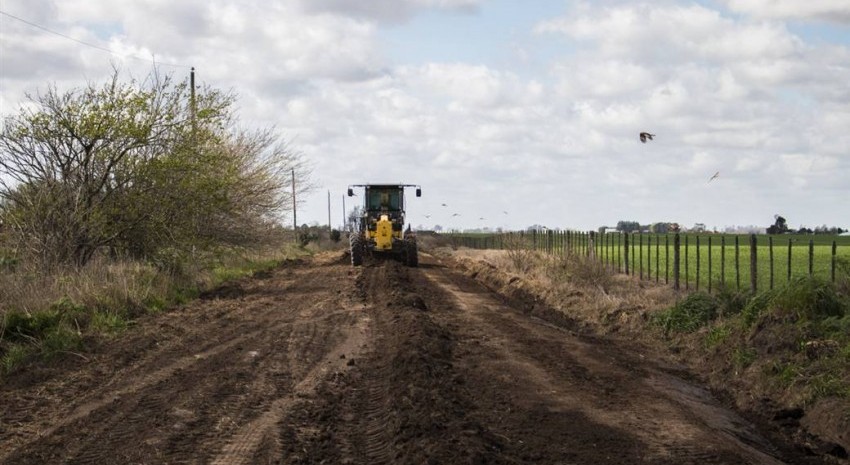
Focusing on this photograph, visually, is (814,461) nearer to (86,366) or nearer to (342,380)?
(342,380)

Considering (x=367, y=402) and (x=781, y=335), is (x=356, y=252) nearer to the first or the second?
(x=781, y=335)

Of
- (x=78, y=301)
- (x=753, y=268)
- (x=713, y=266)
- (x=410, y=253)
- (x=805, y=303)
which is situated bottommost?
(x=713, y=266)

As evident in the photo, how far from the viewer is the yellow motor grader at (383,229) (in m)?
35.8

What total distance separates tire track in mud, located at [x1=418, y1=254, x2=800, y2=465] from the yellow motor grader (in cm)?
2032

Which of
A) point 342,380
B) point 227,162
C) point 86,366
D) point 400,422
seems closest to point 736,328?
point 342,380

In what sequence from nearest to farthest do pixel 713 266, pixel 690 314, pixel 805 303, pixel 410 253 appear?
pixel 805 303 < pixel 690 314 < pixel 713 266 < pixel 410 253

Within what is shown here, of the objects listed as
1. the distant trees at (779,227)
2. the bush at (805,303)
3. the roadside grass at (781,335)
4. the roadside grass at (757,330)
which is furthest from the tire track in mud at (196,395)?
the distant trees at (779,227)

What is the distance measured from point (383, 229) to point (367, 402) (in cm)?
2672

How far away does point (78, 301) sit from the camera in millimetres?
15375

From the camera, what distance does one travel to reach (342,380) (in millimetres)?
10344

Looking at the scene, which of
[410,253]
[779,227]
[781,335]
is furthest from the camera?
[779,227]

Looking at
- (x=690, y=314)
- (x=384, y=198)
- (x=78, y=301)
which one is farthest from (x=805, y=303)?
(x=384, y=198)

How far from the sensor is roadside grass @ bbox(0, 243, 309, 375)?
12.6 meters

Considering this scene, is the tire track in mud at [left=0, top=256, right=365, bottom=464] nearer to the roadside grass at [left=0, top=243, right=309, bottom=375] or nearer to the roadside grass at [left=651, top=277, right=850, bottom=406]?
the roadside grass at [left=0, top=243, right=309, bottom=375]
